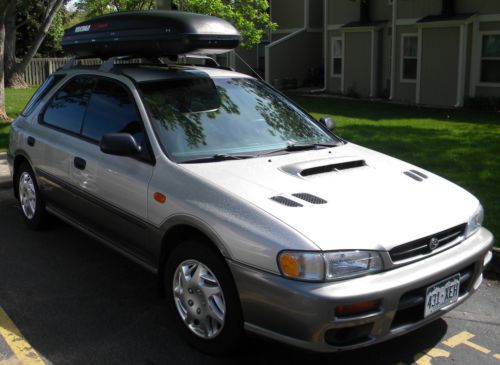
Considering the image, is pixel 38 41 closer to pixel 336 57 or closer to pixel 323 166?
pixel 336 57

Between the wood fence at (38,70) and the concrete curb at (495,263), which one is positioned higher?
the wood fence at (38,70)

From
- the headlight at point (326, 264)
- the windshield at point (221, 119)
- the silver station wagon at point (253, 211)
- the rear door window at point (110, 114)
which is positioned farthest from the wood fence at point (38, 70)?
the headlight at point (326, 264)

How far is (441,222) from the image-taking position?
11.4 feet

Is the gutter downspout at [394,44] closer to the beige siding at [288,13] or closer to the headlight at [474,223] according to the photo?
the beige siding at [288,13]

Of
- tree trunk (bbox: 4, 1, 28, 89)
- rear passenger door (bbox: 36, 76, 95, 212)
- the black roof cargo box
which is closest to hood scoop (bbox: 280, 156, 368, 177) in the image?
the black roof cargo box

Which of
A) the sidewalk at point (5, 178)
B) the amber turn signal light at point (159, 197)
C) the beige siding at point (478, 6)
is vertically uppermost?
the beige siding at point (478, 6)

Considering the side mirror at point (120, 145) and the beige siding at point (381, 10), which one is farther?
the beige siding at point (381, 10)

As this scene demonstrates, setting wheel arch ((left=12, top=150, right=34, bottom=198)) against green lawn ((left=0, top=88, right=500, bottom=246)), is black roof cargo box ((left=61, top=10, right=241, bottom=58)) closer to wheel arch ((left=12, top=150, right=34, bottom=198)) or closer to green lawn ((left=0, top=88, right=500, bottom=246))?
wheel arch ((left=12, top=150, right=34, bottom=198))

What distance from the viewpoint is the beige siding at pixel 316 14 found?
2491 centimetres

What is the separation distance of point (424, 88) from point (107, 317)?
1625 cm

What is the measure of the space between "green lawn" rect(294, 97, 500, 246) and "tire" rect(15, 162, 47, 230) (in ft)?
14.3

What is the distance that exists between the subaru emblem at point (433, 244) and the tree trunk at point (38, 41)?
1487cm

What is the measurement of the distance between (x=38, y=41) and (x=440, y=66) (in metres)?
12.4

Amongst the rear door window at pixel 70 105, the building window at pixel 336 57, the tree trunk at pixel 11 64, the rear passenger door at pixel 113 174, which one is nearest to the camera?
the rear passenger door at pixel 113 174
